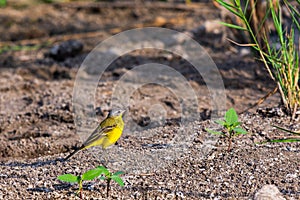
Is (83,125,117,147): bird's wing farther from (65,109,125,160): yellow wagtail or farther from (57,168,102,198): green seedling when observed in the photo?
(57,168,102,198): green seedling

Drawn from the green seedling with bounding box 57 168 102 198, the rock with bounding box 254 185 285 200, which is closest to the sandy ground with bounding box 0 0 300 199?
the rock with bounding box 254 185 285 200

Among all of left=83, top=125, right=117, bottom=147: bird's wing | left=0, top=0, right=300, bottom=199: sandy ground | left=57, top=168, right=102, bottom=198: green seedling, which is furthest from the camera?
left=83, top=125, right=117, bottom=147: bird's wing

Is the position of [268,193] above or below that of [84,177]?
below

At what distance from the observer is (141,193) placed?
313cm

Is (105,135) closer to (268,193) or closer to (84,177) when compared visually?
(84,177)

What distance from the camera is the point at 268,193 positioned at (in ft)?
9.68

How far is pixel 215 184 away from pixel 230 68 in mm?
2697

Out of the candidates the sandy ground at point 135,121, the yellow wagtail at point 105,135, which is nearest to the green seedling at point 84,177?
the sandy ground at point 135,121

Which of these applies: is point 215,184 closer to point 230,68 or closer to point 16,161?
point 16,161

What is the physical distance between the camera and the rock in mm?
2922

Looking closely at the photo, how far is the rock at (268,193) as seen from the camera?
2922mm

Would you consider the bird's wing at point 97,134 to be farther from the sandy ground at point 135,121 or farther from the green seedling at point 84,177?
the green seedling at point 84,177

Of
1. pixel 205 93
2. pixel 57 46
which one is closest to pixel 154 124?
pixel 205 93

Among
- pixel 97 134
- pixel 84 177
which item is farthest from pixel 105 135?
pixel 84 177
